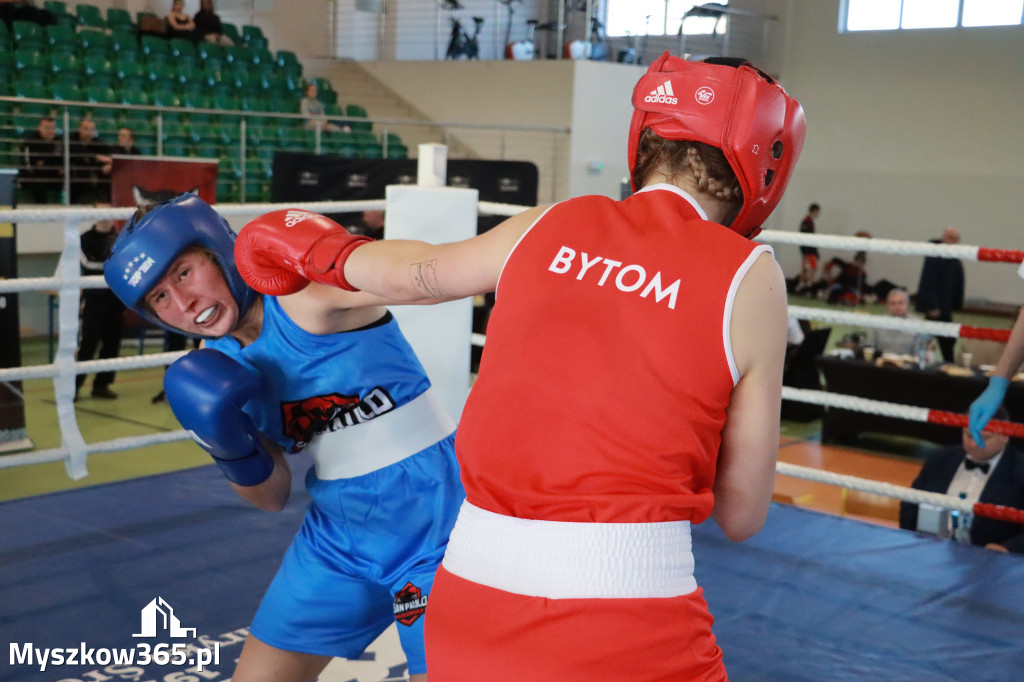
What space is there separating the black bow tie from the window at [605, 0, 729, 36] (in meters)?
9.71

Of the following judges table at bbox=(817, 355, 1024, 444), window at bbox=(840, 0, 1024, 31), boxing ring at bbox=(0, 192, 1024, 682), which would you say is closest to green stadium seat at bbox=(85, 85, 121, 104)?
boxing ring at bbox=(0, 192, 1024, 682)

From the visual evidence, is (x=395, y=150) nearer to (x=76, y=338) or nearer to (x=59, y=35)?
(x=59, y=35)

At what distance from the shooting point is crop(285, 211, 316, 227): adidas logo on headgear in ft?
4.51

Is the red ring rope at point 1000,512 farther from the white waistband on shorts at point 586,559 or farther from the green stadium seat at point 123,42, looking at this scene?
the green stadium seat at point 123,42

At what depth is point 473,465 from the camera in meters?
1.05

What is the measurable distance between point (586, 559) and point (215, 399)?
793 mm

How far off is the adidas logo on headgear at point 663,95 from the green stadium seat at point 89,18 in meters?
10.8

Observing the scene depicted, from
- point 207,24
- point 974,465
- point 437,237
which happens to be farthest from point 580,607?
point 207,24

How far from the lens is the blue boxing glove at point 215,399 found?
1545mm

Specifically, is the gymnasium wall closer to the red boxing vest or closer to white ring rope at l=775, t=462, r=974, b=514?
white ring rope at l=775, t=462, r=974, b=514

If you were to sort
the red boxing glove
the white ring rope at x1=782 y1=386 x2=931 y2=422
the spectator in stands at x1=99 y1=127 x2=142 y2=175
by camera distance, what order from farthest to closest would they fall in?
the spectator in stands at x1=99 y1=127 x2=142 y2=175 → the white ring rope at x1=782 y1=386 x2=931 y2=422 → the red boxing glove

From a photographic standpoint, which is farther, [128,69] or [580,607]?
[128,69]

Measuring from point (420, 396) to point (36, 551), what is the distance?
1598 millimetres

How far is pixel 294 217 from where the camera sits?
4.59 feet
